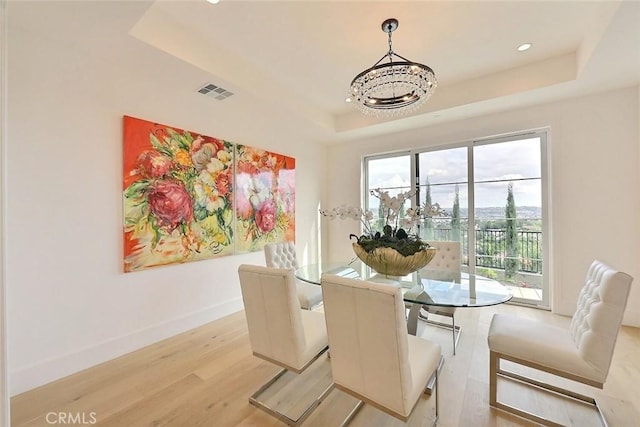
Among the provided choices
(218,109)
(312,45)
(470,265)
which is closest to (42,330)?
(218,109)

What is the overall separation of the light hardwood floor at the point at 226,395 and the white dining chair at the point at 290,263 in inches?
21.8

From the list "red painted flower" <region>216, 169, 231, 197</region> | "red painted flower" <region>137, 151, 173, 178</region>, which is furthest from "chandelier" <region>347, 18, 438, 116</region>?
"red painted flower" <region>137, 151, 173, 178</region>

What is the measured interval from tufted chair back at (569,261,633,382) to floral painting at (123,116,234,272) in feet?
10.6

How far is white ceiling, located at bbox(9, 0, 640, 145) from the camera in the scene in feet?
6.70

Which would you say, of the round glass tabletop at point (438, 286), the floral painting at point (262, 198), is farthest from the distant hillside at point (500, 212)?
the floral painting at point (262, 198)

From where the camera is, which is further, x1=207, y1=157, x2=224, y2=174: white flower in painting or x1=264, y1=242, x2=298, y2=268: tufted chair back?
x1=207, y1=157, x2=224, y2=174: white flower in painting

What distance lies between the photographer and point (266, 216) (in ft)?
12.4

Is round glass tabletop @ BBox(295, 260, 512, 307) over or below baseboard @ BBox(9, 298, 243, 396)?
over

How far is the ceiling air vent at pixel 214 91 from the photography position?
2.76m

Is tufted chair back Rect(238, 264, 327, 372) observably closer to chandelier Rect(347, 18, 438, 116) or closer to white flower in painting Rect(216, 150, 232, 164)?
chandelier Rect(347, 18, 438, 116)

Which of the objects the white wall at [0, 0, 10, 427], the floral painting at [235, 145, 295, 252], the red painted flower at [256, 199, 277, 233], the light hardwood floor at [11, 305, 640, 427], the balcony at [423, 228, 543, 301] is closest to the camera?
the white wall at [0, 0, 10, 427]

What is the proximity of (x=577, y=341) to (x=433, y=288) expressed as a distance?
855mm

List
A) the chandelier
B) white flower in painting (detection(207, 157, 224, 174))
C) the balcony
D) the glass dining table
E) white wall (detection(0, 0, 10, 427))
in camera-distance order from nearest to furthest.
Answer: white wall (detection(0, 0, 10, 427)), the glass dining table, the chandelier, white flower in painting (detection(207, 157, 224, 174)), the balcony

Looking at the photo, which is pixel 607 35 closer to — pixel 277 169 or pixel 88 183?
pixel 277 169
